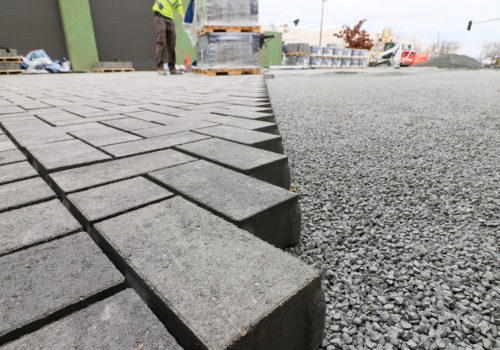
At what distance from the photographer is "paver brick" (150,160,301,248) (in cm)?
82

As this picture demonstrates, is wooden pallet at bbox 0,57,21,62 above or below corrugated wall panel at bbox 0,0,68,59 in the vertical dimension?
below

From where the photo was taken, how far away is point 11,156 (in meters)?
1.36

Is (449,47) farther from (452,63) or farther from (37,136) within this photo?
(37,136)

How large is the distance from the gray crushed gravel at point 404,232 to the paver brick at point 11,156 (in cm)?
128

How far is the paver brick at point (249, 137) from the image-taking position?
4.78 feet

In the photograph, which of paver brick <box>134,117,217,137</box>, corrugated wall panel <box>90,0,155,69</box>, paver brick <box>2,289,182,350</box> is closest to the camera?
paver brick <box>2,289,182,350</box>

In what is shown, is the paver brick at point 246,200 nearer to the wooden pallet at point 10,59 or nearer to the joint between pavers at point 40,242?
the joint between pavers at point 40,242

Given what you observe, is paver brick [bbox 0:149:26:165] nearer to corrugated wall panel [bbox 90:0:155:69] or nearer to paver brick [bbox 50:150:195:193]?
paver brick [bbox 50:150:195:193]

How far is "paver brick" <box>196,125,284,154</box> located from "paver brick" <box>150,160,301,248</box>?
1.30 feet

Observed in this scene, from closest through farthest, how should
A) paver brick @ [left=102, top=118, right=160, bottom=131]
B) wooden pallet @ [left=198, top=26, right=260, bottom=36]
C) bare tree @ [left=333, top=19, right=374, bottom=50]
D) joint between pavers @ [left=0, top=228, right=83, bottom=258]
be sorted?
1. joint between pavers @ [left=0, top=228, right=83, bottom=258]
2. paver brick @ [left=102, top=118, right=160, bottom=131]
3. wooden pallet @ [left=198, top=26, right=260, bottom=36]
4. bare tree @ [left=333, top=19, right=374, bottom=50]

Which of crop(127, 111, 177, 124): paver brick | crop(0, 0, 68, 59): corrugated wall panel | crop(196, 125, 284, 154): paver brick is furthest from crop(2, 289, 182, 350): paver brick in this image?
crop(0, 0, 68, 59): corrugated wall panel

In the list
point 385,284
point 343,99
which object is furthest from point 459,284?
point 343,99

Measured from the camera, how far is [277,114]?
3.35m

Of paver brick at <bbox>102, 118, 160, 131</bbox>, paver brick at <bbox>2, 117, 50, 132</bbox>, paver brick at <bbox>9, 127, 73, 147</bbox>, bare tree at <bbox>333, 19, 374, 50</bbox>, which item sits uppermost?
bare tree at <bbox>333, 19, 374, 50</bbox>
